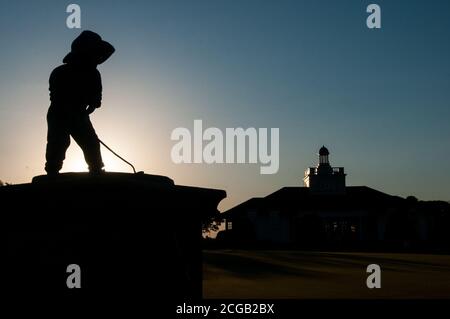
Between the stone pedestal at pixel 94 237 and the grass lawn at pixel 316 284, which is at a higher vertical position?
the stone pedestal at pixel 94 237

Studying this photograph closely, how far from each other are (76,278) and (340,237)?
53.7 m

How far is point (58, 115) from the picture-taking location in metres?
→ 6.21

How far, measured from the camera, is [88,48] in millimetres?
6105

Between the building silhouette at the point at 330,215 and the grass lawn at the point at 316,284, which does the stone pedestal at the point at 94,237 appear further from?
the building silhouette at the point at 330,215

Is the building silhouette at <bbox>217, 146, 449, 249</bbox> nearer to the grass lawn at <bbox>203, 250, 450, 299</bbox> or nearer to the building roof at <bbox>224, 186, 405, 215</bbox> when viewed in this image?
the building roof at <bbox>224, 186, 405, 215</bbox>

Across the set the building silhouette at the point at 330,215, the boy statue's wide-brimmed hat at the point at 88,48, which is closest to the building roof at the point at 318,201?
the building silhouette at the point at 330,215

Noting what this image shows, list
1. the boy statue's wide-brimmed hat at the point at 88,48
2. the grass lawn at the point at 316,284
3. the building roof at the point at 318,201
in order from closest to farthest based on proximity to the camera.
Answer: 1. the boy statue's wide-brimmed hat at the point at 88,48
2. the grass lawn at the point at 316,284
3. the building roof at the point at 318,201

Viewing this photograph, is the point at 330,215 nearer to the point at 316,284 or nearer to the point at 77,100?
the point at 316,284

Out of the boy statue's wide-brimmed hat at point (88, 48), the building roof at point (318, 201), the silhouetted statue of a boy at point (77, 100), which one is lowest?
the building roof at point (318, 201)

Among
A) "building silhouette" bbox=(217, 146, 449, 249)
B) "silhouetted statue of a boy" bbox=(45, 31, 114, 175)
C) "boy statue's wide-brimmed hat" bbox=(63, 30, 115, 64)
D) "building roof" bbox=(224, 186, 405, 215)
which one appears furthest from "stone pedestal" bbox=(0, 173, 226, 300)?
"building roof" bbox=(224, 186, 405, 215)

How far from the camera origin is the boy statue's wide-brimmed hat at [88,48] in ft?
20.0

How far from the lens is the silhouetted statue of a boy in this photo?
6.12 m
